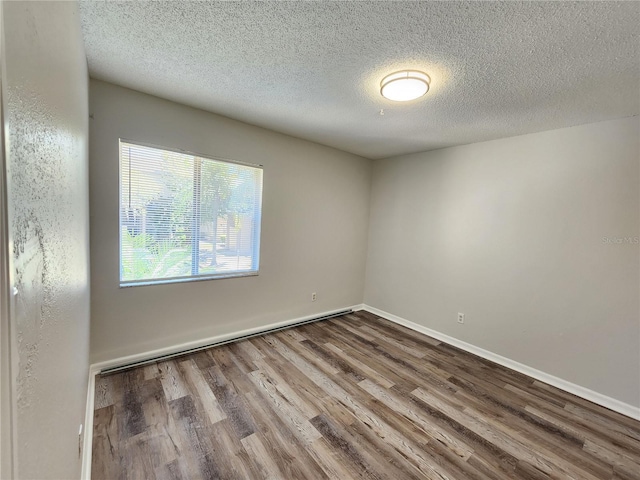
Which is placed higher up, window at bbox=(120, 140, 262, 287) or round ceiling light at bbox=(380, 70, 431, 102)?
round ceiling light at bbox=(380, 70, 431, 102)

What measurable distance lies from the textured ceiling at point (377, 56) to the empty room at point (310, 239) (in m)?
0.02

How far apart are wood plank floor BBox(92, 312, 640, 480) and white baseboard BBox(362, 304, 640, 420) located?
0.10 metres

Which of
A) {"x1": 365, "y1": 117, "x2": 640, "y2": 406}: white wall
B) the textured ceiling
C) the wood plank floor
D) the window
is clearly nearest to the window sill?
the window

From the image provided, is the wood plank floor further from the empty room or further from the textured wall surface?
the textured wall surface

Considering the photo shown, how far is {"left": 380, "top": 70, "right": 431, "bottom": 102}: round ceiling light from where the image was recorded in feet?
5.80

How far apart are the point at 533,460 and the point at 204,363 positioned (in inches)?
103

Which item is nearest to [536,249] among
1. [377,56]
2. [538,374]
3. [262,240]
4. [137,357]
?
[538,374]

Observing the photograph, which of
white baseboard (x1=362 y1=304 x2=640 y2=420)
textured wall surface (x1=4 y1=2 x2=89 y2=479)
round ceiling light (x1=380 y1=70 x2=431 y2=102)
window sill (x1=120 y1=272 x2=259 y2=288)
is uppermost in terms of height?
round ceiling light (x1=380 y1=70 x2=431 y2=102)

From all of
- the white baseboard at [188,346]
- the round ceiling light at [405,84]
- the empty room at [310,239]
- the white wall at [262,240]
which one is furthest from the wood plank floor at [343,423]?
the round ceiling light at [405,84]

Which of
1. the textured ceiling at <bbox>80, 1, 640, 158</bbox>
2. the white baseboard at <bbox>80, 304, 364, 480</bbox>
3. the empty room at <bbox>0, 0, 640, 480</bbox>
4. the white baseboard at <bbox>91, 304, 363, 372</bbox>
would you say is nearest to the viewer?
the empty room at <bbox>0, 0, 640, 480</bbox>

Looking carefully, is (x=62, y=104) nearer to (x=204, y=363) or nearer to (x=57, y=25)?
(x=57, y=25)

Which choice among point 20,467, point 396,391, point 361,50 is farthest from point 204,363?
point 361,50

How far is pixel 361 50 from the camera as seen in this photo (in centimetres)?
157

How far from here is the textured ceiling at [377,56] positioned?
1304 millimetres
